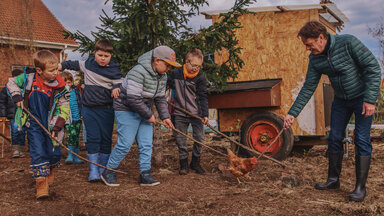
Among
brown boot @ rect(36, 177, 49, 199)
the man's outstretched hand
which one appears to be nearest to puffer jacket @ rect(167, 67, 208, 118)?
brown boot @ rect(36, 177, 49, 199)

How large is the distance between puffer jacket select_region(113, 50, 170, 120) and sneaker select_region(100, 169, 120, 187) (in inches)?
32.2

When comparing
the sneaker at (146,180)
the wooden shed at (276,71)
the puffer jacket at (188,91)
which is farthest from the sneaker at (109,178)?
the wooden shed at (276,71)

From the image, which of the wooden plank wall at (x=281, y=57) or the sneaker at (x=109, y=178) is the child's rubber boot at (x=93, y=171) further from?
the wooden plank wall at (x=281, y=57)

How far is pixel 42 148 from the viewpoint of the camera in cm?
375

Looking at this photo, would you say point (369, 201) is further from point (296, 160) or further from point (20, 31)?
point (20, 31)

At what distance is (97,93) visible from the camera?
423cm

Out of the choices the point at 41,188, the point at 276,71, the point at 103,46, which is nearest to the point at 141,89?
the point at 103,46

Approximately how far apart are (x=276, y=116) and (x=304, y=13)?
1.88 meters

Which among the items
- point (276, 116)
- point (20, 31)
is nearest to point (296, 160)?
point (276, 116)

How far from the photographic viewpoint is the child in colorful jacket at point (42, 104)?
366 centimetres

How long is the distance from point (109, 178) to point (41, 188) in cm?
81

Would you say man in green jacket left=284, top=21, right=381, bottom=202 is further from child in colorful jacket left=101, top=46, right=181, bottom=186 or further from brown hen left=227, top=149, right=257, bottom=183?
child in colorful jacket left=101, top=46, right=181, bottom=186

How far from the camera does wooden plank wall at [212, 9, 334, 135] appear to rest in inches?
230

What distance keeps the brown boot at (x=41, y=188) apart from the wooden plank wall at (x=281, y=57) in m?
3.57
